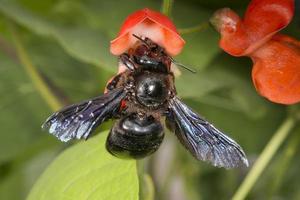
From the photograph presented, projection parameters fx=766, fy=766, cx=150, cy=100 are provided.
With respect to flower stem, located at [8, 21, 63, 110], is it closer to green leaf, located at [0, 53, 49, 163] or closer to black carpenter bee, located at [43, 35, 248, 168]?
green leaf, located at [0, 53, 49, 163]

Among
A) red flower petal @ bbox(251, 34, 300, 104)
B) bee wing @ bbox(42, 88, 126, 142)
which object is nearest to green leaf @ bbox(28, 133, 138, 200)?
bee wing @ bbox(42, 88, 126, 142)

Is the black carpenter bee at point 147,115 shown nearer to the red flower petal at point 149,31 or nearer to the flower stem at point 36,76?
the red flower petal at point 149,31

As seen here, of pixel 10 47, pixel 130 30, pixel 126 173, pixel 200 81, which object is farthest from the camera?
pixel 10 47

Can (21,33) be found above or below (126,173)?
below

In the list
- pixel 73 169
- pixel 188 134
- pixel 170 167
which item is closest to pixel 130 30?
pixel 188 134

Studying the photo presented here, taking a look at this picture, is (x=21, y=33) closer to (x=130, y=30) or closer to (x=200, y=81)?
(x=200, y=81)

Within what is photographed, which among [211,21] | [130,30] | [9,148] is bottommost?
[9,148]
